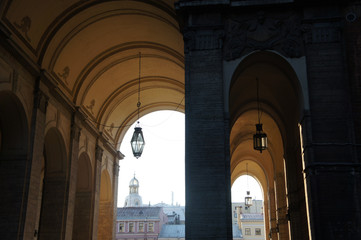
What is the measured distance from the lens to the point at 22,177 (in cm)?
1425

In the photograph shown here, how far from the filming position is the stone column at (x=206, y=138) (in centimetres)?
1050

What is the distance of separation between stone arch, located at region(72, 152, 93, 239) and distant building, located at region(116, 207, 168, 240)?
4364 cm

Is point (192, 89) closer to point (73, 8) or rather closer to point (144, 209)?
point (73, 8)

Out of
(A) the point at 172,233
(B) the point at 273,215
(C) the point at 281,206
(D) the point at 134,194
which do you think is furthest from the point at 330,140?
(D) the point at 134,194

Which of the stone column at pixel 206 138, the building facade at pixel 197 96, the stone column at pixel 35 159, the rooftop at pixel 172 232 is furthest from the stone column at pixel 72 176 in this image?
the rooftop at pixel 172 232

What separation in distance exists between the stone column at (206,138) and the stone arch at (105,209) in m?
14.8

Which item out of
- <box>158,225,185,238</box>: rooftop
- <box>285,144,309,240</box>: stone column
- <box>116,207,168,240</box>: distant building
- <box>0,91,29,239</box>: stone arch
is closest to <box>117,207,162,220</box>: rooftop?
<box>116,207,168,240</box>: distant building

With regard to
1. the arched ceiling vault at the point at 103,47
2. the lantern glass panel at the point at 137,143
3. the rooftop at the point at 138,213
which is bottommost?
the lantern glass panel at the point at 137,143

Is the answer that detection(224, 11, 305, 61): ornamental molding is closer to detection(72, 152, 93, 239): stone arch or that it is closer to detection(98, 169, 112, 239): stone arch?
detection(72, 152, 93, 239): stone arch

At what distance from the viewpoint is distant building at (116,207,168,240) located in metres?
63.4

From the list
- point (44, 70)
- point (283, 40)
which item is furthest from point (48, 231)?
point (283, 40)

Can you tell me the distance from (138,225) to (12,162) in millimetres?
51926

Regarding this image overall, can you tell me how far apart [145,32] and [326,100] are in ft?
30.9

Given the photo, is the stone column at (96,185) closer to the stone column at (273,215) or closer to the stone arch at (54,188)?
the stone arch at (54,188)
